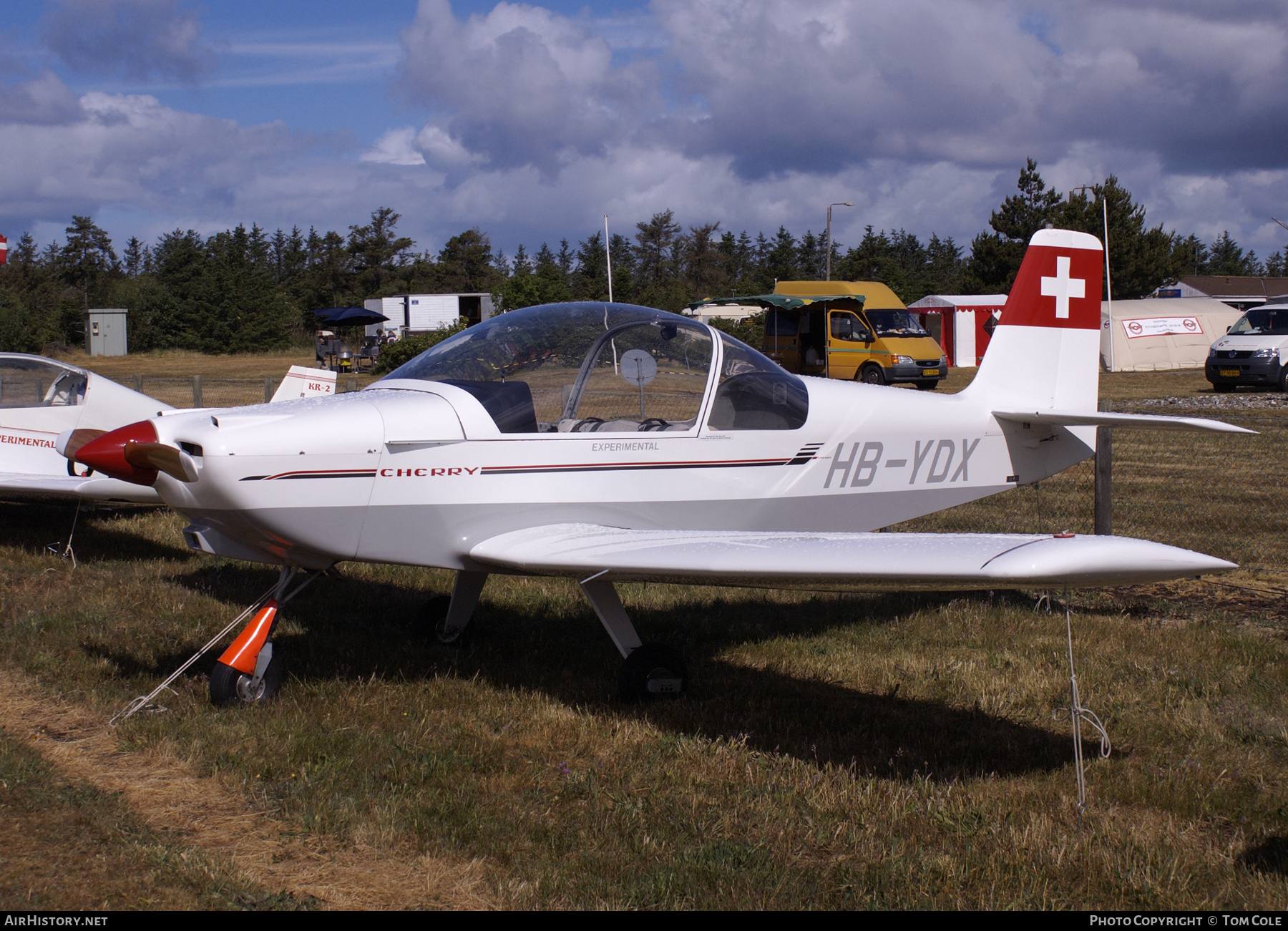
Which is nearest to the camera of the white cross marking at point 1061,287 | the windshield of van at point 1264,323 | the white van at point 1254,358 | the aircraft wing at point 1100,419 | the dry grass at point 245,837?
the dry grass at point 245,837

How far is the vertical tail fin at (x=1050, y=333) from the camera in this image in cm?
620

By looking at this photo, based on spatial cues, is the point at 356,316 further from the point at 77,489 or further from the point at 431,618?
the point at 431,618

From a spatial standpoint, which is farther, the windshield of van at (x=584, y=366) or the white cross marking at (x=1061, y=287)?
the white cross marking at (x=1061, y=287)

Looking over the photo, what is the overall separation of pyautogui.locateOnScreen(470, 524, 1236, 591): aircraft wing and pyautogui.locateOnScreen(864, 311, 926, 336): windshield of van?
23.2m

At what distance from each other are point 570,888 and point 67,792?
200 centimetres

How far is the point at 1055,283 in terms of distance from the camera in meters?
6.33

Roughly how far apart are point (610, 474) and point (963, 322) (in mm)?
35333

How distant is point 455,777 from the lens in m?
3.89

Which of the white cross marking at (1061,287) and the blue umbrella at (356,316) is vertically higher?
the blue umbrella at (356,316)

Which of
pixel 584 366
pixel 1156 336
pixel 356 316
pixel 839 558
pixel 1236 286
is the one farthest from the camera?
pixel 1236 286

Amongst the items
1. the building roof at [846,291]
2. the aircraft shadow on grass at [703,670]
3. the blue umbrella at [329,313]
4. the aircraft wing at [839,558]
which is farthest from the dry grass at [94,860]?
the blue umbrella at [329,313]

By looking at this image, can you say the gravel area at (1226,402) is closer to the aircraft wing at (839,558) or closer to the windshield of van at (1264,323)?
the windshield of van at (1264,323)

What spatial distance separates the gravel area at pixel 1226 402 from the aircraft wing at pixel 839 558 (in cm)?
1395

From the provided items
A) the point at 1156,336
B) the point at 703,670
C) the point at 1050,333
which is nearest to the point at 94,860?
the point at 703,670
